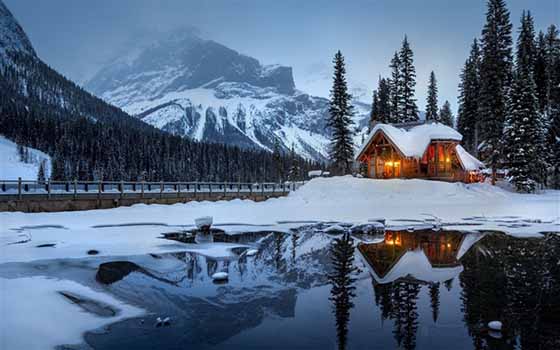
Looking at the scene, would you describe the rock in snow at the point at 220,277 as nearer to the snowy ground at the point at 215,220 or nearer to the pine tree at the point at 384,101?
the snowy ground at the point at 215,220

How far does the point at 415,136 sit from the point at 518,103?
10.0m

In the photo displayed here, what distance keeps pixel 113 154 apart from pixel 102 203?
79.3 m

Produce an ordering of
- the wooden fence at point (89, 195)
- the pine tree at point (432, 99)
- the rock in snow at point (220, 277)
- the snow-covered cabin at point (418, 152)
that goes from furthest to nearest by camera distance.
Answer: the pine tree at point (432, 99)
the snow-covered cabin at point (418, 152)
the wooden fence at point (89, 195)
the rock in snow at point (220, 277)

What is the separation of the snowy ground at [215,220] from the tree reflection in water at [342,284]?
4323 millimetres

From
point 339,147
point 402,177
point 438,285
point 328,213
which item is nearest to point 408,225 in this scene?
point 328,213

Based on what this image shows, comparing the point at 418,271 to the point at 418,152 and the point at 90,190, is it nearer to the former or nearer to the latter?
the point at 90,190

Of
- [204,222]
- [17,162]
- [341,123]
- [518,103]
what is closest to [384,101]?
[341,123]

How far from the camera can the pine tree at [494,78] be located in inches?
1658

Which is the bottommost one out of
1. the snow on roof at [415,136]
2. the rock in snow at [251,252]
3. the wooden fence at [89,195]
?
the rock in snow at [251,252]

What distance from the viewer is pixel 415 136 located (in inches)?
1628

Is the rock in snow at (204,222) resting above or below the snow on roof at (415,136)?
below

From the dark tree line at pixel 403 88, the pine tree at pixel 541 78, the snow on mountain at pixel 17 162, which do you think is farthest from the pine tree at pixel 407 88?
the snow on mountain at pixel 17 162

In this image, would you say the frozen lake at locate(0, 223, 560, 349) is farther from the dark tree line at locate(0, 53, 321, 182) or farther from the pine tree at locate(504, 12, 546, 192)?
the dark tree line at locate(0, 53, 321, 182)

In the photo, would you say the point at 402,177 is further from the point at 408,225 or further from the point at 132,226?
the point at 132,226
